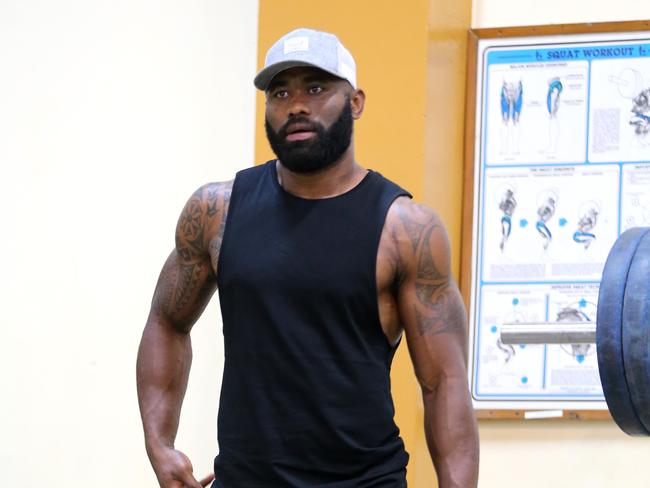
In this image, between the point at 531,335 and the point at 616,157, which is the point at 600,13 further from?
the point at 531,335

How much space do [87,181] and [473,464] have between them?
6.32 feet

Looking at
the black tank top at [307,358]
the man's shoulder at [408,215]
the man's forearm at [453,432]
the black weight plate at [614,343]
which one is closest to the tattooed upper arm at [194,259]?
the black tank top at [307,358]

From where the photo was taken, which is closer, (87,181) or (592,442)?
(592,442)

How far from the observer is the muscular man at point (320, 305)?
2219 millimetres

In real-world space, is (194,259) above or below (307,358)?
above

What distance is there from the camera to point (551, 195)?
342 centimetres

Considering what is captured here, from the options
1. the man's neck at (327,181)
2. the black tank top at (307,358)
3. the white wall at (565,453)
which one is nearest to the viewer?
the black tank top at (307,358)

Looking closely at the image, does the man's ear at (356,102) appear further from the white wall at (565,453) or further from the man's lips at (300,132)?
the white wall at (565,453)

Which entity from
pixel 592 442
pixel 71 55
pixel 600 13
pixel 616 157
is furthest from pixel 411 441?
pixel 71 55

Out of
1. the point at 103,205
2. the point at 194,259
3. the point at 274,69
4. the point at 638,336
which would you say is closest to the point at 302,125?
the point at 274,69

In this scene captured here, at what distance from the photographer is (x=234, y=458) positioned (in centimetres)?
225

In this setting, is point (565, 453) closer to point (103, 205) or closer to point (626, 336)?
point (626, 336)

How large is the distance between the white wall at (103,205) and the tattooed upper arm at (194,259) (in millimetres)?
1227

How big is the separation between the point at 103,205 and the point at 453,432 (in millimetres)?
1850
